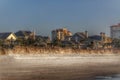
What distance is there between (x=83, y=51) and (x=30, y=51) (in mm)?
17139

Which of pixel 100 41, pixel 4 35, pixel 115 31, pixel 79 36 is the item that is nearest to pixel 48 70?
pixel 4 35

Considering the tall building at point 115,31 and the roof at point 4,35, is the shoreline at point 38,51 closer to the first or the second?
the roof at point 4,35

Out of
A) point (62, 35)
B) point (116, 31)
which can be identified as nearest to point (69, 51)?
point (62, 35)

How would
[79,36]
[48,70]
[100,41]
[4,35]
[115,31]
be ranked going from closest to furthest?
[48,70] → [4,35] → [100,41] → [79,36] → [115,31]

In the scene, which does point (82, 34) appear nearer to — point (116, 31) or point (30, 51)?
point (116, 31)

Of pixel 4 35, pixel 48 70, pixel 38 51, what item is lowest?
pixel 48 70

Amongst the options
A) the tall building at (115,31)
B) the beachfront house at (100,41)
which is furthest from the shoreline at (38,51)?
the tall building at (115,31)

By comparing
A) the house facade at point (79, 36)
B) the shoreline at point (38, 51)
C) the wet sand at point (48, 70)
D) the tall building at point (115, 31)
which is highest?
the tall building at point (115, 31)

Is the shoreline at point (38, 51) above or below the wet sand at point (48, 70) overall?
above

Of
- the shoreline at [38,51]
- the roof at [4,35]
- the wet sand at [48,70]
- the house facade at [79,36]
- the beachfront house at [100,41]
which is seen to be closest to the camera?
the wet sand at [48,70]

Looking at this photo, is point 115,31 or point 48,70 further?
point 115,31

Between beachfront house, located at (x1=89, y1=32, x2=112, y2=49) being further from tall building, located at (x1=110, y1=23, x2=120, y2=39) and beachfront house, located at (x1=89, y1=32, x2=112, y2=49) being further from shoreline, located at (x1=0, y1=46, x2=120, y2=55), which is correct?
tall building, located at (x1=110, y1=23, x2=120, y2=39)

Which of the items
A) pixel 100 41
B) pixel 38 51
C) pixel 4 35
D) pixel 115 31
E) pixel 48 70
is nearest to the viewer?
pixel 48 70

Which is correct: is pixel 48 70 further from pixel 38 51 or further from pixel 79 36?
pixel 79 36
